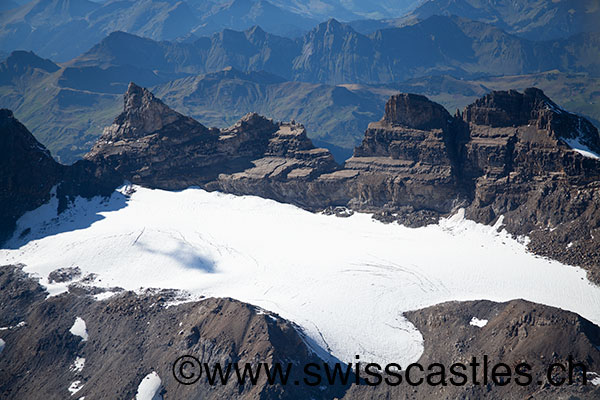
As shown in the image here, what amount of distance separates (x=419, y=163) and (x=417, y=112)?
8.04 m

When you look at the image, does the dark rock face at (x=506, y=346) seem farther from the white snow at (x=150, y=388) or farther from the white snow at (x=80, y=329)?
the white snow at (x=80, y=329)

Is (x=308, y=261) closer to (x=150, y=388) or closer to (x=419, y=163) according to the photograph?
(x=419, y=163)

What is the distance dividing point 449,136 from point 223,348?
49.5 m

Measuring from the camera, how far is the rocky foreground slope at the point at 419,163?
78875 mm

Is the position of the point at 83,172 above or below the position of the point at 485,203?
below

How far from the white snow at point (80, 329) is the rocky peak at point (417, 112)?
176 feet

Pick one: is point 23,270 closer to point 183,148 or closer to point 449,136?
point 183,148

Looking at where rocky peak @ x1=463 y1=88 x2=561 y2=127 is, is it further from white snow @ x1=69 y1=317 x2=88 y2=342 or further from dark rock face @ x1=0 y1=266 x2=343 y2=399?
white snow @ x1=69 y1=317 x2=88 y2=342

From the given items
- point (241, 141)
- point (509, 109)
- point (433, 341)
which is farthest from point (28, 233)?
point (509, 109)

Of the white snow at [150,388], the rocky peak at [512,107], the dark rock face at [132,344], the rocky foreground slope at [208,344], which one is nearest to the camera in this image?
the rocky foreground slope at [208,344]

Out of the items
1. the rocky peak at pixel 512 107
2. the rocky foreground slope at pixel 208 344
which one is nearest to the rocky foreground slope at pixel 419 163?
the rocky peak at pixel 512 107

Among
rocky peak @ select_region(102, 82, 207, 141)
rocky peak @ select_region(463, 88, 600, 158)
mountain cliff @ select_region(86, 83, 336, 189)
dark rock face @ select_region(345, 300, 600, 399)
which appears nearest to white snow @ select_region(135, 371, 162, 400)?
dark rock face @ select_region(345, 300, 600, 399)

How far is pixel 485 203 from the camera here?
84.8 meters

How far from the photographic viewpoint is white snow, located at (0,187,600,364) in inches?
2672
